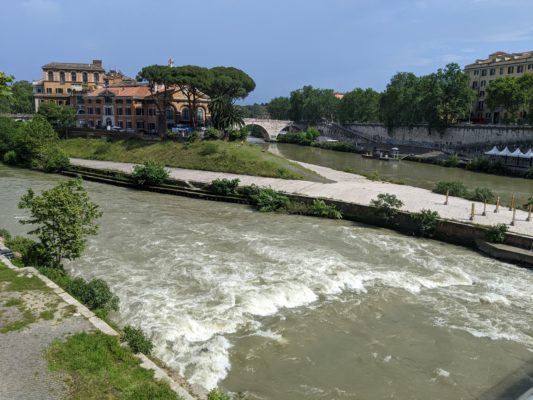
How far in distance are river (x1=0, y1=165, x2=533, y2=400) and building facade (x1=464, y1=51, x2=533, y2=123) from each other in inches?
2966

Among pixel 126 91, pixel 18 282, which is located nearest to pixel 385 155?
pixel 126 91

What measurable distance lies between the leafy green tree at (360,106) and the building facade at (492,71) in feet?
72.0

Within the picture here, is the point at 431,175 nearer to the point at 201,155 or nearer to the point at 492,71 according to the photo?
the point at 201,155

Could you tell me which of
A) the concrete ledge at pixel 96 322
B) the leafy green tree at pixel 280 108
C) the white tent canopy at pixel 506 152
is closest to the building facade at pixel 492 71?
the white tent canopy at pixel 506 152

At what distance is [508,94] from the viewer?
70.1 metres

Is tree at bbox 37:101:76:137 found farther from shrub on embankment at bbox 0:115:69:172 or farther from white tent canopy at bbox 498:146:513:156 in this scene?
white tent canopy at bbox 498:146:513:156

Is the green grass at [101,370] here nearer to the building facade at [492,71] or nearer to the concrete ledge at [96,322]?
the concrete ledge at [96,322]

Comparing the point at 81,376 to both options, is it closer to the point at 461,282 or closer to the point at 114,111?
the point at 461,282

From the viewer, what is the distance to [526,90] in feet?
227

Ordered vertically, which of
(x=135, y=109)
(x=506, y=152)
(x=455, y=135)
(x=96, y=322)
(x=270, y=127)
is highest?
(x=135, y=109)

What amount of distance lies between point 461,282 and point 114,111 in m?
67.9

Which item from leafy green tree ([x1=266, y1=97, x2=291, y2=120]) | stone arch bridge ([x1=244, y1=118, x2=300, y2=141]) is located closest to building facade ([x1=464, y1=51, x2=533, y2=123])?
stone arch bridge ([x1=244, y1=118, x2=300, y2=141])

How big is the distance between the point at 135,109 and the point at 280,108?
7949 cm

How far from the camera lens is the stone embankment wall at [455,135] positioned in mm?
70062
